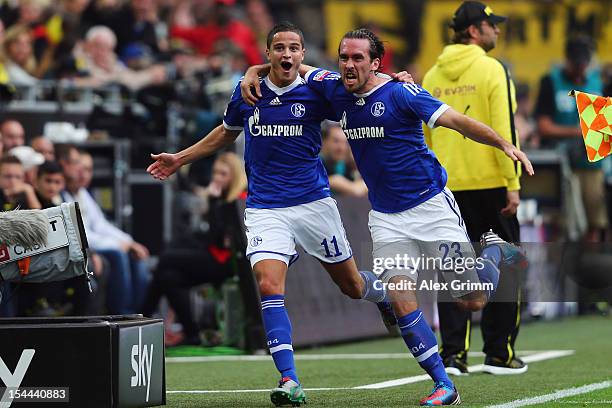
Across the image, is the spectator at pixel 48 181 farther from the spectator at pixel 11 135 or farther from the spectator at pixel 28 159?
the spectator at pixel 11 135

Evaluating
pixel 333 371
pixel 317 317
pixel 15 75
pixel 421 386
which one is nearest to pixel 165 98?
pixel 15 75

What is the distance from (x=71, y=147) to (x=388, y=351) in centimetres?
375

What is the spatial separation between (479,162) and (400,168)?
1973mm

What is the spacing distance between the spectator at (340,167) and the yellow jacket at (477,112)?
13.8 feet

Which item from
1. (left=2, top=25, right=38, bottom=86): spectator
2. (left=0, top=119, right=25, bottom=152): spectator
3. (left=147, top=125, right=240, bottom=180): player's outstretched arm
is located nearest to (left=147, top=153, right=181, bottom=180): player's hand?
(left=147, top=125, right=240, bottom=180): player's outstretched arm

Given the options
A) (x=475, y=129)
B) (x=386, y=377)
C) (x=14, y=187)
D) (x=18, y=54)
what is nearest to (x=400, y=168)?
(x=475, y=129)

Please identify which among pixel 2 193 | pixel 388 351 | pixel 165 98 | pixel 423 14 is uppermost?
pixel 423 14

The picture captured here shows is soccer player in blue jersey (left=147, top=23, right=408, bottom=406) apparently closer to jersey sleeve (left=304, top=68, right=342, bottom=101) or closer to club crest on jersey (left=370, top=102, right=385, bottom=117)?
jersey sleeve (left=304, top=68, right=342, bottom=101)

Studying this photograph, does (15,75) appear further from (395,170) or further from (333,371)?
(395,170)

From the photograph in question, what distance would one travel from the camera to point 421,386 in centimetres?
979

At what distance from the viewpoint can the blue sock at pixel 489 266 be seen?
925 centimetres

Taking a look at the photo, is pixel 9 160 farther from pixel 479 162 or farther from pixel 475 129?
pixel 475 129

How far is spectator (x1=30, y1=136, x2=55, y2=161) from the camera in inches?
554

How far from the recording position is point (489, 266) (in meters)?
9.30
